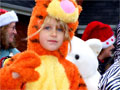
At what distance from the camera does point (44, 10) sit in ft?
8.93

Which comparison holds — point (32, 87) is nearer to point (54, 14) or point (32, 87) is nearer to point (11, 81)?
point (11, 81)

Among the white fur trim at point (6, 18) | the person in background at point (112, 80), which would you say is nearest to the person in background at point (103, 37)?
the white fur trim at point (6, 18)

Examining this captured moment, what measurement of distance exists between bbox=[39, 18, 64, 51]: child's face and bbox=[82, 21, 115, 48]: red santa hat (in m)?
1.90

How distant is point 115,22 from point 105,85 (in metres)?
7.19

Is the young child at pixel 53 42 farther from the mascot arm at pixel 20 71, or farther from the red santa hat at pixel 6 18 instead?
the red santa hat at pixel 6 18

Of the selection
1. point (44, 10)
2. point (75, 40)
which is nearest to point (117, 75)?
point (44, 10)

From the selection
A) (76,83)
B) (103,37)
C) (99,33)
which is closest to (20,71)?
(76,83)

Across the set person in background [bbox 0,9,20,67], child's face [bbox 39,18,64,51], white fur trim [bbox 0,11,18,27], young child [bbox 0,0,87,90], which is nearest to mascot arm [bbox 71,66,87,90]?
young child [bbox 0,0,87,90]

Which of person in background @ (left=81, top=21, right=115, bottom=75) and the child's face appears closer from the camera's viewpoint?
the child's face

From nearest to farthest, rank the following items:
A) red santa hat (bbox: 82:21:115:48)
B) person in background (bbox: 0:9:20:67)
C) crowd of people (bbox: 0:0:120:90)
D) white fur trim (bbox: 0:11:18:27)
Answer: crowd of people (bbox: 0:0:120:90), person in background (bbox: 0:9:20:67), white fur trim (bbox: 0:11:18:27), red santa hat (bbox: 82:21:115:48)

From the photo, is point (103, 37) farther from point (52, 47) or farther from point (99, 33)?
point (52, 47)

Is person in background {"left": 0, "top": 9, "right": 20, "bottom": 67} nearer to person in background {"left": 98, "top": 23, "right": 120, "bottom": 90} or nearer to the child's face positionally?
the child's face

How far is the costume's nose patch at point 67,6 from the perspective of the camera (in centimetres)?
270

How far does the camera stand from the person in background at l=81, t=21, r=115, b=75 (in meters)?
4.62
